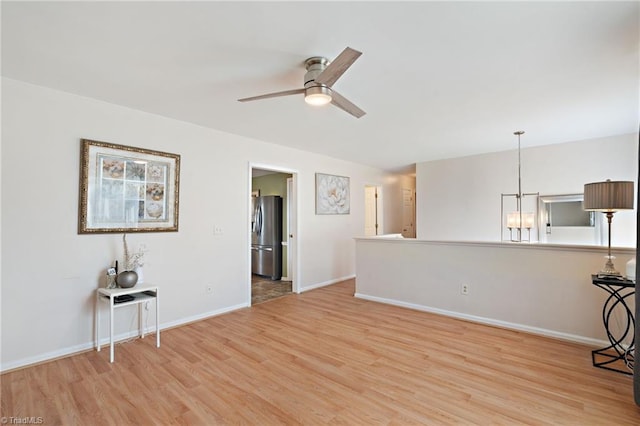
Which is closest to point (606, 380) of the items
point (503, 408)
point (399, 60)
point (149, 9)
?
point (503, 408)

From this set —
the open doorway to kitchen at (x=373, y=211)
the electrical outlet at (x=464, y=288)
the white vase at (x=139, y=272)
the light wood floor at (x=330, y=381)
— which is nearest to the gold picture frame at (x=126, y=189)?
the white vase at (x=139, y=272)

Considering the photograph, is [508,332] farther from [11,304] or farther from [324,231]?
A: [11,304]

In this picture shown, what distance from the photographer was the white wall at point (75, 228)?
8.33ft

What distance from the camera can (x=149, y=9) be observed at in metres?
1.70

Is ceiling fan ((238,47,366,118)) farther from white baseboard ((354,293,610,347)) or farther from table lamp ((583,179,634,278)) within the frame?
white baseboard ((354,293,610,347))

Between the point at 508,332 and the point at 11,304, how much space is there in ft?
15.6

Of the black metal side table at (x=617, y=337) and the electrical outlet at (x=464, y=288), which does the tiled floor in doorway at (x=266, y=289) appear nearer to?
the electrical outlet at (x=464, y=288)

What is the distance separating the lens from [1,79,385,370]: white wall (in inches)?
100.0

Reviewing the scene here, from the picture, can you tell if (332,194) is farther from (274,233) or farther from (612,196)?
(612,196)

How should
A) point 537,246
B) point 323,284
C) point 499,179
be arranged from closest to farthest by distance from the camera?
point 537,246
point 499,179
point 323,284

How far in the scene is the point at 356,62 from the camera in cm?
226

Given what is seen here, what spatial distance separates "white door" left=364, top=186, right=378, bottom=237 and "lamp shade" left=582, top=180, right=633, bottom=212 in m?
4.82

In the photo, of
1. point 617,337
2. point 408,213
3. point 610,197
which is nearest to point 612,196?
point 610,197

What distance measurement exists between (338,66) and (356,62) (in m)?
0.45
